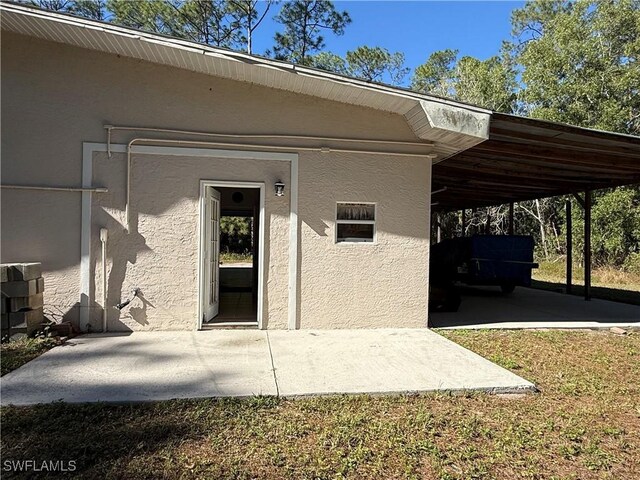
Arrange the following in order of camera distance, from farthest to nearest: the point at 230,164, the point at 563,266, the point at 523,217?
the point at 523,217, the point at 563,266, the point at 230,164

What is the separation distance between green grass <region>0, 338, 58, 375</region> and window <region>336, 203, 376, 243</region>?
423 cm

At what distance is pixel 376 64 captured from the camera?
2578 centimetres

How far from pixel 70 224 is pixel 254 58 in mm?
3538

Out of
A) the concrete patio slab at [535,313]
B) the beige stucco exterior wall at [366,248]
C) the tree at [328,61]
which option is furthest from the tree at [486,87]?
the beige stucco exterior wall at [366,248]

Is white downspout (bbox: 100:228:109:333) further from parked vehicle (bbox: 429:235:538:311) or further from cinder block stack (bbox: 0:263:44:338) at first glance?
parked vehicle (bbox: 429:235:538:311)

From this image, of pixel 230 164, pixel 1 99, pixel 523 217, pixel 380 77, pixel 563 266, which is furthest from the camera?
pixel 380 77

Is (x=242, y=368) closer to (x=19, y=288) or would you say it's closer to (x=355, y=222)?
(x=355, y=222)

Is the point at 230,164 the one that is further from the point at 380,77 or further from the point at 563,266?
the point at 380,77

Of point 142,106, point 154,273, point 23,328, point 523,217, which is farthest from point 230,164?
point 523,217

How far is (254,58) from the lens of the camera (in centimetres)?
532

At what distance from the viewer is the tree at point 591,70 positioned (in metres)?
18.2

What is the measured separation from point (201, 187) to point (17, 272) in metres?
2.57

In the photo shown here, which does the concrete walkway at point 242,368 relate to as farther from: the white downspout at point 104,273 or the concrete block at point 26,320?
the concrete block at point 26,320

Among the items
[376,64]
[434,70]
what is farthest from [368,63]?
[434,70]
